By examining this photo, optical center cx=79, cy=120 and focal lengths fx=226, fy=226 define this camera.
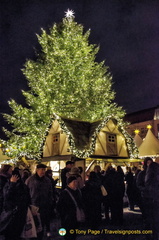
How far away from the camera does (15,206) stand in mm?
4152

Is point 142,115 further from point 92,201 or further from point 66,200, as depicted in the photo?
point 66,200

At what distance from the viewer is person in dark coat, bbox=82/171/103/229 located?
684cm

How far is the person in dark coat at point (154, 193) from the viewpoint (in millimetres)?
5536

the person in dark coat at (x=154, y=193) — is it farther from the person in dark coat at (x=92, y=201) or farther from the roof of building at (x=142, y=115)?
the roof of building at (x=142, y=115)

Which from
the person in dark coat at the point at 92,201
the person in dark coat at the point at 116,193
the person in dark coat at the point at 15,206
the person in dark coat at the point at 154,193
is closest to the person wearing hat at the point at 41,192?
the person in dark coat at the point at 92,201

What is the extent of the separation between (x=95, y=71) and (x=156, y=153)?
12.3 metres

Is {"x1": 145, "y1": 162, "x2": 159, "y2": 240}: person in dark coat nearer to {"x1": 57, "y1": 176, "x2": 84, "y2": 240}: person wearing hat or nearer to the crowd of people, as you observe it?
the crowd of people

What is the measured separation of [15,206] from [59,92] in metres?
19.8

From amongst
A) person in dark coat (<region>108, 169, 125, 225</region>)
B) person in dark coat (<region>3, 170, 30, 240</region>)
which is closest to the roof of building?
person in dark coat (<region>108, 169, 125, 225</region>)

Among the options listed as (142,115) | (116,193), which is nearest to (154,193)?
(116,193)

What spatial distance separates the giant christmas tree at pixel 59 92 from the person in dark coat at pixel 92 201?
1535 centimetres

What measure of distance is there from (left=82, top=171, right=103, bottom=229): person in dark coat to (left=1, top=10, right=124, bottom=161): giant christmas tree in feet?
50.4

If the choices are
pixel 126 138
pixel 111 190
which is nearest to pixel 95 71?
pixel 126 138

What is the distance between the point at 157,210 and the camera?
18.1ft
